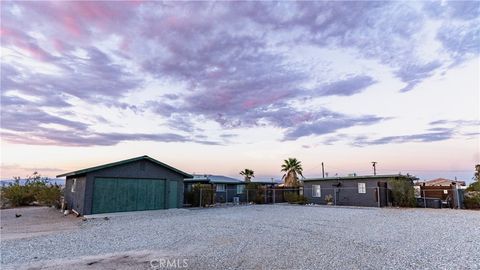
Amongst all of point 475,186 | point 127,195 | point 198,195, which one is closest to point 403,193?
point 475,186

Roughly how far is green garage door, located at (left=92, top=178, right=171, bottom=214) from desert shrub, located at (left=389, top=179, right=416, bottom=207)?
18.0 m

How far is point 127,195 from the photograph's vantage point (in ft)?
62.1

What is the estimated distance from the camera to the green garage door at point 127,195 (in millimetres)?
17778

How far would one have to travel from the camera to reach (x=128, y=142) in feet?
79.6

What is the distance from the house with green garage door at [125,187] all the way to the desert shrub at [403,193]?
16963mm

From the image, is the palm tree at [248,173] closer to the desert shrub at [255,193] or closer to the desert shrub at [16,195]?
the desert shrub at [255,193]

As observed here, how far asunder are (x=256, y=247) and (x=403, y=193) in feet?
62.4

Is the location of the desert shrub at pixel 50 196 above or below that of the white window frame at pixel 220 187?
below

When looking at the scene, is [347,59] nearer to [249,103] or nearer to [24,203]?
[249,103]

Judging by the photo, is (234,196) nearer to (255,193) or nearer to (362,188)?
(255,193)

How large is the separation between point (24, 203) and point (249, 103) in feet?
74.5

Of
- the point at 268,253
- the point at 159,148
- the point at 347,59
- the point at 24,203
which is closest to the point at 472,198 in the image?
the point at 347,59

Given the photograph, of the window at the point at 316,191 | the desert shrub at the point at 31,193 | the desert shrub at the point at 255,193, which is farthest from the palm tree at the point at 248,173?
the desert shrub at the point at 31,193

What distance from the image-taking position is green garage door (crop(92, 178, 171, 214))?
1778 cm
